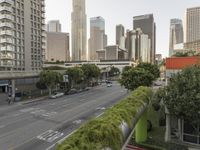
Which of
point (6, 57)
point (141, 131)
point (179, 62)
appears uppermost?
point (6, 57)

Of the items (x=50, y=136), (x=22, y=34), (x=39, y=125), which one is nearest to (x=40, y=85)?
(x=22, y=34)

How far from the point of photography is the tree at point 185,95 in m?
23.0

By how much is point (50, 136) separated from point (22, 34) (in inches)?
2943

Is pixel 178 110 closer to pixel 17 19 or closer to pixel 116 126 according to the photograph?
pixel 116 126

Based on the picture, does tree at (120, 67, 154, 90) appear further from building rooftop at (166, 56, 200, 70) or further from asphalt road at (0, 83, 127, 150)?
building rooftop at (166, 56, 200, 70)

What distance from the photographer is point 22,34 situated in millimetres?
96000

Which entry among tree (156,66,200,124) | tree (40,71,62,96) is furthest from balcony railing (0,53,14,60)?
tree (156,66,200,124)

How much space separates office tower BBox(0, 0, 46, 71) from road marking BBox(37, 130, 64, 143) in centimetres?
6497

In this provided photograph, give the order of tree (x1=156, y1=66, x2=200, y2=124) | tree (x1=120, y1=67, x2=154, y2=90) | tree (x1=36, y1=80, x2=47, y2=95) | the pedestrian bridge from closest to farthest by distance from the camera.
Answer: tree (x1=156, y1=66, x2=200, y2=124)
tree (x1=120, y1=67, x2=154, y2=90)
the pedestrian bridge
tree (x1=36, y1=80, x2=47, y2=95)

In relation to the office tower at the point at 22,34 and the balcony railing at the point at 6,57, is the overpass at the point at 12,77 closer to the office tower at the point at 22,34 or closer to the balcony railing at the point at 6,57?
the balcony railing at the point at 6,57

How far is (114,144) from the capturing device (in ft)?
35.7

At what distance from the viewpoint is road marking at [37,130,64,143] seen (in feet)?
92.8

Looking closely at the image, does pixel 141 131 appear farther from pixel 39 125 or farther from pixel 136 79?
pixel 136 79

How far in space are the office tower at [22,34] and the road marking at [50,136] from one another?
6497 centimetres
